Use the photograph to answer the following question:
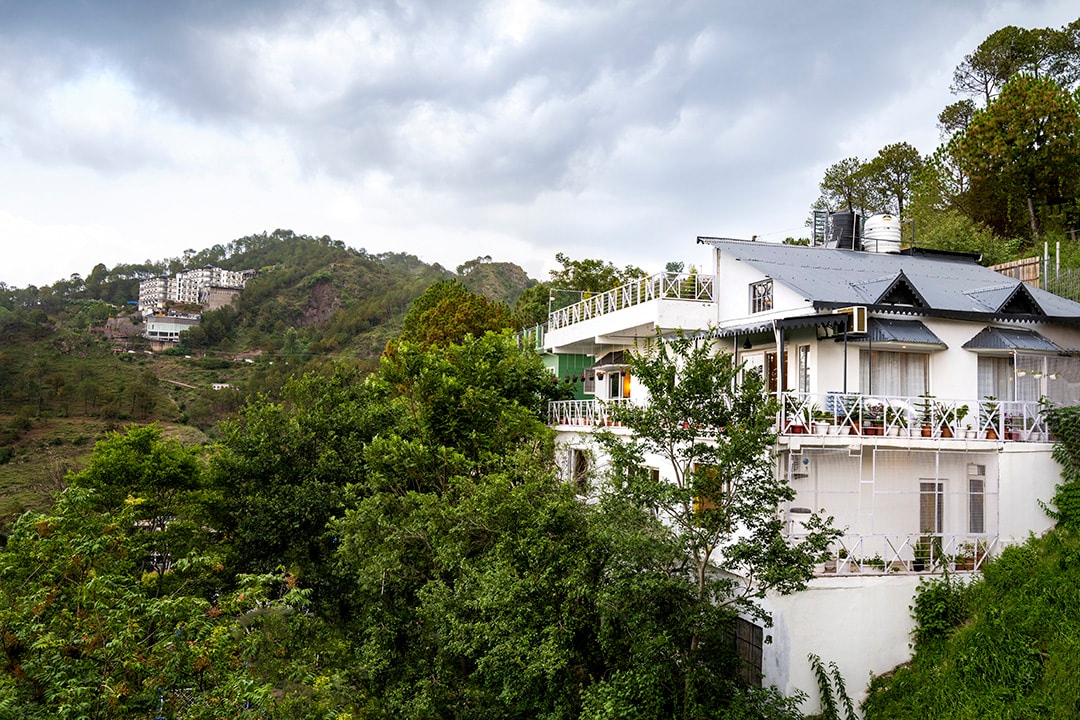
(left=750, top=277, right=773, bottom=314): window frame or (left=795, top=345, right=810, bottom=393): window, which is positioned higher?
(left=750, top=277, right=773, bottom=314): window frame

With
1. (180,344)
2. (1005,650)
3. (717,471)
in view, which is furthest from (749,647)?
(180,344)

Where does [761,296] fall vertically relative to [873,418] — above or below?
above

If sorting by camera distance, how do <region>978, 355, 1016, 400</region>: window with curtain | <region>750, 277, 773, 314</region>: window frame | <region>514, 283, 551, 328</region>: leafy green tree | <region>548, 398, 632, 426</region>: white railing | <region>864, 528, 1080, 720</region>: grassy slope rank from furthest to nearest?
<region>514, 283, 551, 328</region>: leafy green tree → <region>548, 398, 632, 426</region>: white railing → <region>750, 277, 773, 314</region>: window frame → <region>978, 355, 1016, 400</region>: window with curtain → <region>864, 528, 1080, 720</region>: grassy slope

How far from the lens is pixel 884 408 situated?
52.3 ft

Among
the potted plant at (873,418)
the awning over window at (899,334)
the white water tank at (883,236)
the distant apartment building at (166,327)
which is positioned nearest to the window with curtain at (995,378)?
the awning over window at (899,334)

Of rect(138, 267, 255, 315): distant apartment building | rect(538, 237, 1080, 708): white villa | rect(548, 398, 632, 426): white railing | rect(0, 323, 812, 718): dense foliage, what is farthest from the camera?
rect(138, 267, 255, 315): distant apartment building

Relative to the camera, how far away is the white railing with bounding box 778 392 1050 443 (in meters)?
15.7

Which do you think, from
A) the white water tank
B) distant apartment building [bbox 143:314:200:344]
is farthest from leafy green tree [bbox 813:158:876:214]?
distant apartment building [bbox 143:314:200:344]

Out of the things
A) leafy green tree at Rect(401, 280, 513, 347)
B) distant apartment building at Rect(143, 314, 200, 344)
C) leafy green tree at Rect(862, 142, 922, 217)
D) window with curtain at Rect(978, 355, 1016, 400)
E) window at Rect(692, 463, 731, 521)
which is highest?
leafy green tree at Rect(862, 142, 922, 217)

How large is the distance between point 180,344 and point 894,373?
335 ft

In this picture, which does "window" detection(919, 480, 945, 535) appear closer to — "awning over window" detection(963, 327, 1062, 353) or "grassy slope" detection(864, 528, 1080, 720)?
"grassy slope" detection(864, 528, 1080, 720)

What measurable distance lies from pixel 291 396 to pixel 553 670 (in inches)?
674

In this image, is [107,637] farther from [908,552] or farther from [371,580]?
[908,552]

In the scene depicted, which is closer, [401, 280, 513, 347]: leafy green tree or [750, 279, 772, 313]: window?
[750, 279, 772, 313]: window
